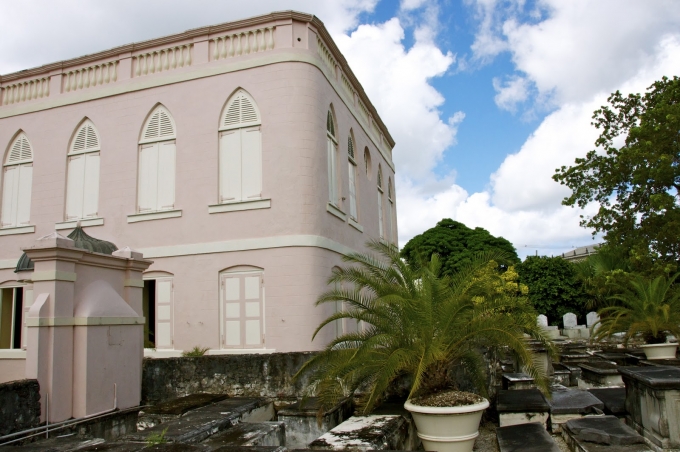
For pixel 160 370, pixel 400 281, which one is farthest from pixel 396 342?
pixel 160 370

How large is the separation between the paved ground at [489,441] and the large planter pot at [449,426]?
88 cm

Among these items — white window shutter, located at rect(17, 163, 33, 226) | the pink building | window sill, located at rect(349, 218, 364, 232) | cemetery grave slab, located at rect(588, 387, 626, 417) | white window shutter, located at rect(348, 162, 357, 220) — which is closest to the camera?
cemetery grave slab, located at rect(588, 387, 626, 417)

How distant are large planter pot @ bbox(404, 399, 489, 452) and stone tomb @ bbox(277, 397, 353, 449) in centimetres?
150

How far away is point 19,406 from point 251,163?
768 centimetres

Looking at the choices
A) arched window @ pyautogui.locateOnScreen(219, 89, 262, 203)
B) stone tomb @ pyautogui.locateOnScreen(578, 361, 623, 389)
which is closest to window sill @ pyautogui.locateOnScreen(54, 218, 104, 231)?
arched window @ pyautogui.locateOnScreen(219, 89, 262, 203)

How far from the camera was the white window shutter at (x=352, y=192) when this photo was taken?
16502 mm

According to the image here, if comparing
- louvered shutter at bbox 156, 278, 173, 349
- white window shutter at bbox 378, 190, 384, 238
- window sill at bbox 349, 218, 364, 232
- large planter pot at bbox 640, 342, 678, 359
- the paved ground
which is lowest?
the paved ground

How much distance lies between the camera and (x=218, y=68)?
13.9 m

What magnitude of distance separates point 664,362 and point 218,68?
38.4 ft

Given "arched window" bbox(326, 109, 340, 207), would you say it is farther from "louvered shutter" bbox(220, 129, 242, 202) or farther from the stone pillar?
the stone pillar

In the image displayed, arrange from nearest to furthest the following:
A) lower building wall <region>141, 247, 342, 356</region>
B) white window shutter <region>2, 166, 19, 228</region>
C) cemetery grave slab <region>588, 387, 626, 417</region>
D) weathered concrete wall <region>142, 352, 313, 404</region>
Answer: cemetery grave slab <region>588, 387, 626, 417</region> → weathered concrete wall <region>142, 352, 313, 404</region> → lower building wall <region>141, 247, 342, 356</region> → white window shutter <region>2, 166, 19, 228</region>

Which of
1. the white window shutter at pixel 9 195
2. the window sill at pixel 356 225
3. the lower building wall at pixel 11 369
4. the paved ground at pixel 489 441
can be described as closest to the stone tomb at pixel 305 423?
the paved ground at pixel 489 441

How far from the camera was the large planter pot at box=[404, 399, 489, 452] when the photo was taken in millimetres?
Answer: 6398

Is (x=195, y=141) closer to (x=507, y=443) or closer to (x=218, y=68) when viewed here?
(x=218, y=68)
